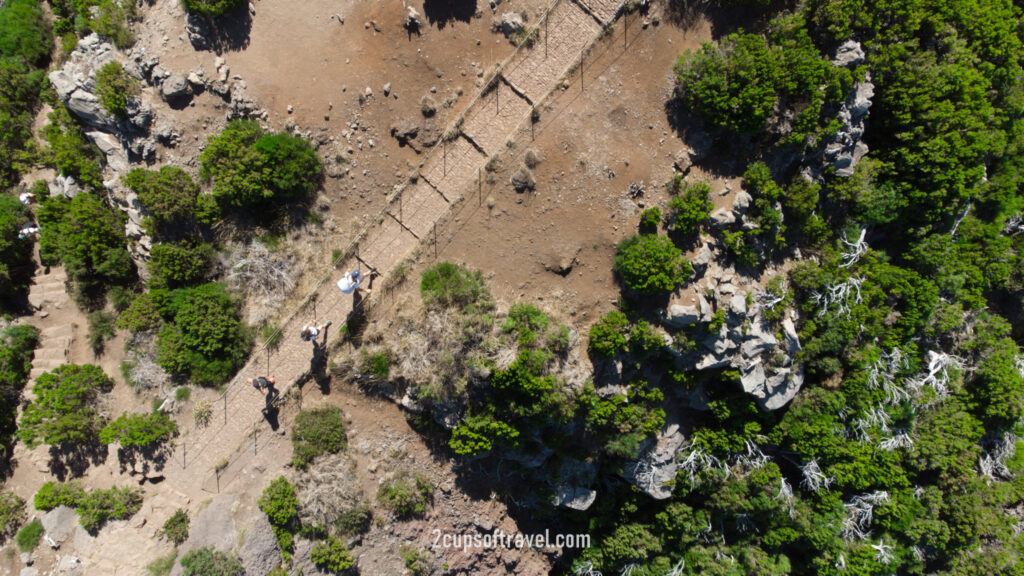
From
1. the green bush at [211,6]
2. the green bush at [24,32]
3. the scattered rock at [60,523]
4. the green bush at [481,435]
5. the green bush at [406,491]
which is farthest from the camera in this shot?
the green bush at [24,32]

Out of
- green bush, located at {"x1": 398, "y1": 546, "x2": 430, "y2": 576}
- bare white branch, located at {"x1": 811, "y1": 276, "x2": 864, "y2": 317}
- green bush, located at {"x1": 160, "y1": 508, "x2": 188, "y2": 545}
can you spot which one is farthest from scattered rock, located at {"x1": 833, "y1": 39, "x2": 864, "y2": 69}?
green bush, located at {"x1": 160, "y1": 508, "x2": 188, "y2": 545}

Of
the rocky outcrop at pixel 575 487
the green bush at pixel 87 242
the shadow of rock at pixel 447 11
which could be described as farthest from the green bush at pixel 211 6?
the rocky outcrop at pixel 575 487

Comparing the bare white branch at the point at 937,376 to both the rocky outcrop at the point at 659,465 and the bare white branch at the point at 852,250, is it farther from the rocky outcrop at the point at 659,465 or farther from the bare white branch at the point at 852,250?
the rocky outcrop at the point at 659,465

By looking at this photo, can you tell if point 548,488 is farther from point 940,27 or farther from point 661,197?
point 940,27

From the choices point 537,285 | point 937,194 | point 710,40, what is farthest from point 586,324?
point 937,194

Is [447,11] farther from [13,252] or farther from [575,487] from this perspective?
[13,252]

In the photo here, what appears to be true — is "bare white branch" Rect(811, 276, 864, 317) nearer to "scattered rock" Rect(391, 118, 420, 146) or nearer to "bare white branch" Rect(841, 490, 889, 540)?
"bare white branch" Rect(841, 490, 889, 540)
